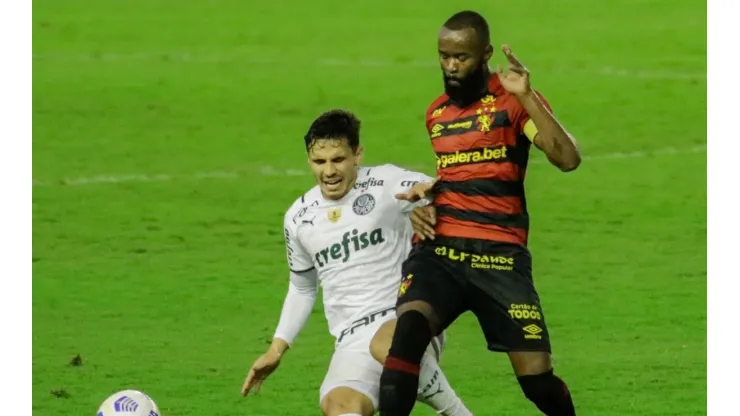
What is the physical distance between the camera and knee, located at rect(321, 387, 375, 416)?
7.20 meters

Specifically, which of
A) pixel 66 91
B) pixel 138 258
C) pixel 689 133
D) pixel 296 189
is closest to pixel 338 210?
pixel 138 258

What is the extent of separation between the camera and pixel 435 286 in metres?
7.17

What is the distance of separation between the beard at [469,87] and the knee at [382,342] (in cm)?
105

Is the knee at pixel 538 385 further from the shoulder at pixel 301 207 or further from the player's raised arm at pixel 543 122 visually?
the shoulder at pixel 301 207

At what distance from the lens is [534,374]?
7.15m

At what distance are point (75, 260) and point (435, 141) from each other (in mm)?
6793

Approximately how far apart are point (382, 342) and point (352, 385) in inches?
9.1

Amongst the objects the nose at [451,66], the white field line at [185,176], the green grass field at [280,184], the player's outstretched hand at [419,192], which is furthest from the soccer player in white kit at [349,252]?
the white field line at [185,176]

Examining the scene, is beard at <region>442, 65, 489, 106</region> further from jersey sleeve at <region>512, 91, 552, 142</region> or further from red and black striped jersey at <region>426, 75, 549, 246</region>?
jersey sleeve at <region>512, 91, 552, 142</region>

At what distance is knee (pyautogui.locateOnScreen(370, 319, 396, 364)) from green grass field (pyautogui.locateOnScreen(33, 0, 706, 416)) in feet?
5.74

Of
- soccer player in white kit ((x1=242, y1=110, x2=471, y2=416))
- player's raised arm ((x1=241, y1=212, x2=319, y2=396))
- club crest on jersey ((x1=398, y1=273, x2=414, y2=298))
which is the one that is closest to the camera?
club crest on jersey ((x1=398, y1=273, x2=414, y2=298))

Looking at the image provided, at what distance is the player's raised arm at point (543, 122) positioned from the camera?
6.85 m

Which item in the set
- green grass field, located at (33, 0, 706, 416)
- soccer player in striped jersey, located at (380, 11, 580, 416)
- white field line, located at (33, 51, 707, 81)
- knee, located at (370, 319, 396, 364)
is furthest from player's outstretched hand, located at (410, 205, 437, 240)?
white field line, located at (33, 51, 707, 81)

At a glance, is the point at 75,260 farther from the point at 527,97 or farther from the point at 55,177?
the point at 527,97
